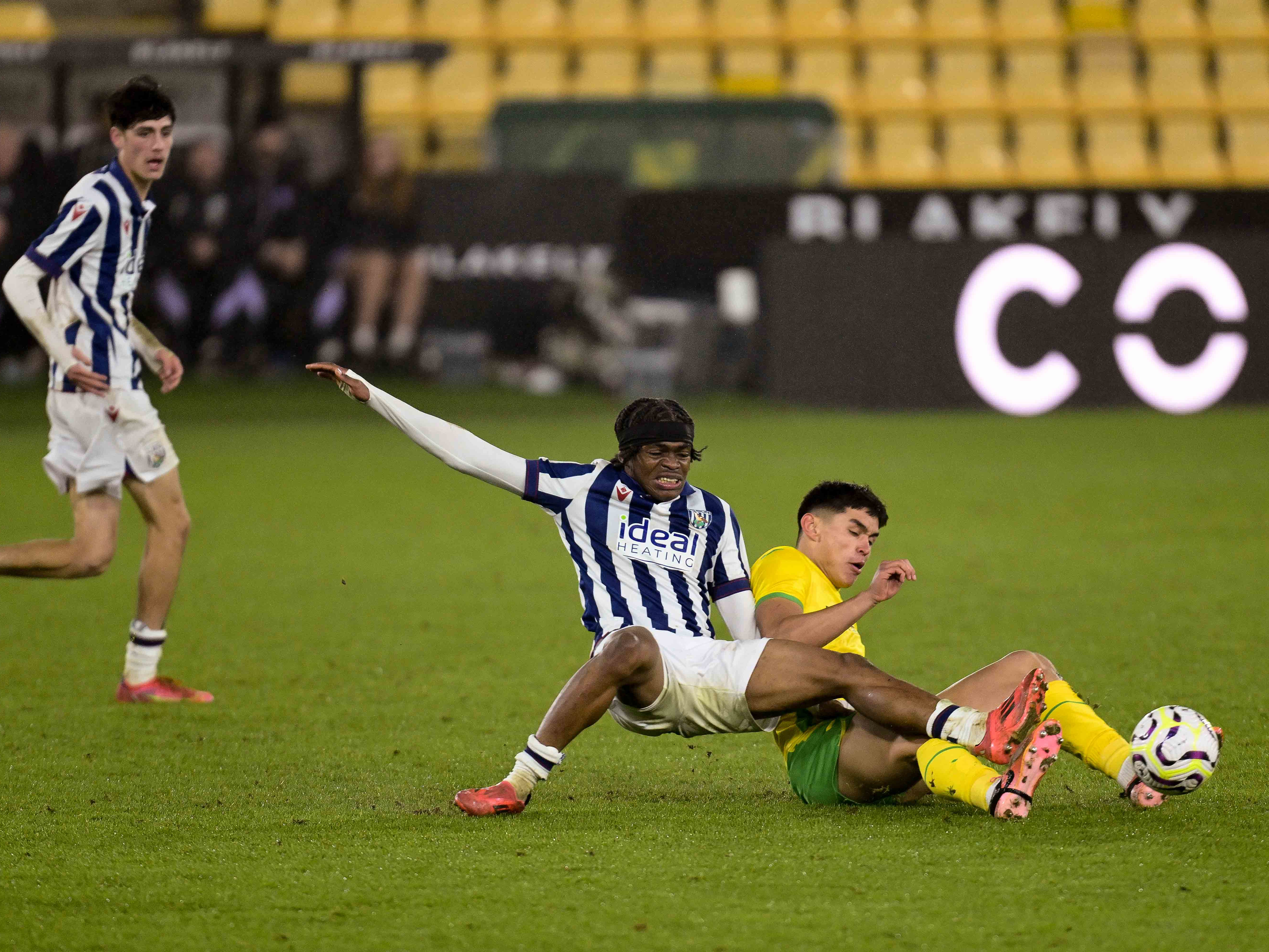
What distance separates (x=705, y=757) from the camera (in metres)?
4.77

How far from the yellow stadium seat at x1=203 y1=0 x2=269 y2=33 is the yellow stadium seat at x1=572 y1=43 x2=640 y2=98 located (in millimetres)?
3393

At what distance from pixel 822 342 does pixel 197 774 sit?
10.1 meters

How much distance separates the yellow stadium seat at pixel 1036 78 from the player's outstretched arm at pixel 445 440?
643 inches

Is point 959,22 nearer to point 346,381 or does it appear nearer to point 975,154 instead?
point 975,154

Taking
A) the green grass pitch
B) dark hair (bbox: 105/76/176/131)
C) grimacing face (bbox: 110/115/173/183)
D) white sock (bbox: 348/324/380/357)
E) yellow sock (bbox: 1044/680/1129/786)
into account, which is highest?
dark hair (bbox: 105/76/176/131)

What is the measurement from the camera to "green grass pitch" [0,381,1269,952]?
3.24 meters

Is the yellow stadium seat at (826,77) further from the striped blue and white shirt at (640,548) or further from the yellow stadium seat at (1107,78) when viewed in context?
the striped blue and white shirt at (640,548)

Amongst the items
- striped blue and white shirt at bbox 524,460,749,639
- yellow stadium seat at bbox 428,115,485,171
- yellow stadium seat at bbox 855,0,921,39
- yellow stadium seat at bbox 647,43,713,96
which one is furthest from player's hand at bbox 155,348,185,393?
yellow stadium seat at bbox 855,0,921,39

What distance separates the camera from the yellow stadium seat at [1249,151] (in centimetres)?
1917

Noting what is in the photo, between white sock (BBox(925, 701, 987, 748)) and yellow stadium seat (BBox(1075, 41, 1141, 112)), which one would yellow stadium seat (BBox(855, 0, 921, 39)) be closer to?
yellow stadium seat (BBox(1075, 41, 1141, 112))

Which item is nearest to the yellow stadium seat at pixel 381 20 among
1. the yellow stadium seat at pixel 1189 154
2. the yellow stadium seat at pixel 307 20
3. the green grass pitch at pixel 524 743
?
the yellow stadium seat at pixel 307 20

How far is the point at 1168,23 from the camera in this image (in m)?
19.8

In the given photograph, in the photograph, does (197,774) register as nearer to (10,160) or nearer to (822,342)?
(822,342)

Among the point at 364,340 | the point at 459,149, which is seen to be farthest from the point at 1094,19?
the point at 364,340
